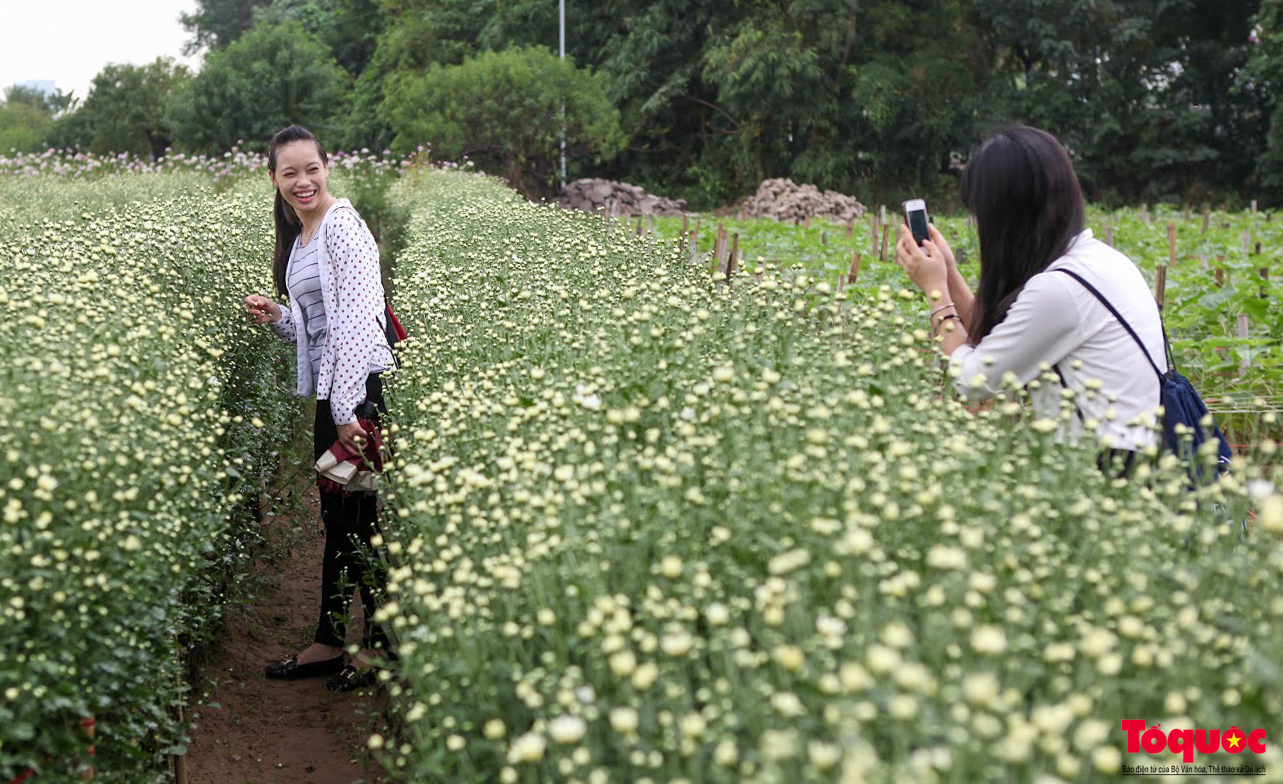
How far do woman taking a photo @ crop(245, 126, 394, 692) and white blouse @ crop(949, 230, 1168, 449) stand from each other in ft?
7.53

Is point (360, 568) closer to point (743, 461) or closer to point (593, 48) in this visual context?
point (743, 461)

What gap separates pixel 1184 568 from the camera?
7.42 ft

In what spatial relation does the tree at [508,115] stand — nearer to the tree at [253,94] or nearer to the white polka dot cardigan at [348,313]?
the tree at [253,94]

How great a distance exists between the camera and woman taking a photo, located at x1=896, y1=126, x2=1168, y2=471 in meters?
3.32

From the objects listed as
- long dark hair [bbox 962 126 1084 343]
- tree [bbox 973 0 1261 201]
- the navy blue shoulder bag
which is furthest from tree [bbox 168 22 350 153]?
the navy blue shoulder bag

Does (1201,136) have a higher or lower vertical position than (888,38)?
lower

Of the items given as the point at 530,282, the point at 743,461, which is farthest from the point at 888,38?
the point at 743,461

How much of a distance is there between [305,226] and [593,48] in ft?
107

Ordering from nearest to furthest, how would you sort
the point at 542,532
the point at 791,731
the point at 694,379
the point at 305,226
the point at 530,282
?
1. the point at 791,731
2. the point at 542,532
3. the point at 694,379
4. the point at 305,226
5. the point at 530,282

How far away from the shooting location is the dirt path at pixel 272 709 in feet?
14.4

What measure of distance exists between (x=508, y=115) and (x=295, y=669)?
71.1ft

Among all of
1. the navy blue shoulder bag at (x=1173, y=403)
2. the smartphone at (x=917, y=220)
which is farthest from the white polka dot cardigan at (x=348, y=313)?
the navy blue shoulder bag at (x=1173, y=403)

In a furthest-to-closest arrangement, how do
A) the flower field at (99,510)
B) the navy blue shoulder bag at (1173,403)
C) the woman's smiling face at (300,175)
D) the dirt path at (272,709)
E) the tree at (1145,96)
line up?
the tree at (1145,96), the woman's smiling face at (300,175), the dirt path at (272,709), the navy blue shoulder bag at (1173,403), the flower field at (99,510)

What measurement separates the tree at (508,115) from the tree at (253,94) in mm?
5720
